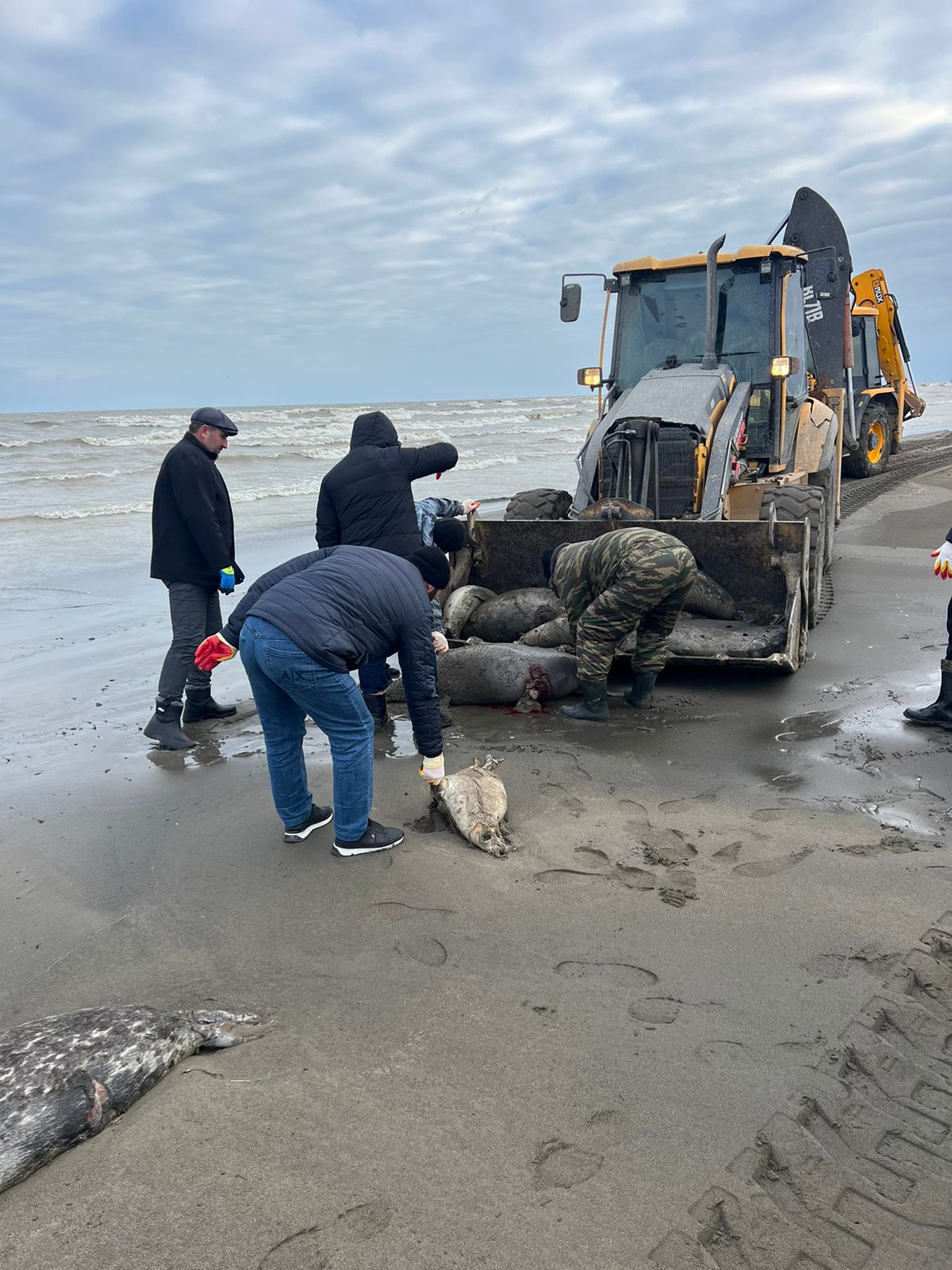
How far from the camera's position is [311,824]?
171 inches

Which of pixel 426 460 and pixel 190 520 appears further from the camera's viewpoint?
pixel 426 460

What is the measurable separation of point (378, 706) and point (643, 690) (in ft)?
5.74

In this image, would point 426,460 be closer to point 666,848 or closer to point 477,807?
point 477,807

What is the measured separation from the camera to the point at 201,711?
248 inches

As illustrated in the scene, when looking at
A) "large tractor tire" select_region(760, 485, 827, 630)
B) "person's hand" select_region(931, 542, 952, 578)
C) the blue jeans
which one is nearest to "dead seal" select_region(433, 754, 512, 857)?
the blue jeans

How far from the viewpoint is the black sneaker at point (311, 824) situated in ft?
14.0

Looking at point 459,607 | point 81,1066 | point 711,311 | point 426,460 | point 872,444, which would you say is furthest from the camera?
point 872,444

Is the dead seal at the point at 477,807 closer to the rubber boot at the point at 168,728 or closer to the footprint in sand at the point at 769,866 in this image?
the footprint in sand at the point at 769,866

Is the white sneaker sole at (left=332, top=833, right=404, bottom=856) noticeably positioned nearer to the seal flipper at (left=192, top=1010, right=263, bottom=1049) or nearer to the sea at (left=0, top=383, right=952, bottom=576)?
the seal flipper at (left=192, top=1010, right=263, bottom=1049)

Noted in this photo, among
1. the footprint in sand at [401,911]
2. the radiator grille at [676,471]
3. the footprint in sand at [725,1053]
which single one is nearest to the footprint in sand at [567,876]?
the footprint in sand at [401,911]

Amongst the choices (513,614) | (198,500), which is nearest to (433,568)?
(198,500)

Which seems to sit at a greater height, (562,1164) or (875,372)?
(875,372)

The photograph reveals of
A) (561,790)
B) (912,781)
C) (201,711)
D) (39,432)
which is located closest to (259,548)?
(201,711)

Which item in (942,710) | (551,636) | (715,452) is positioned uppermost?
(715,452)
